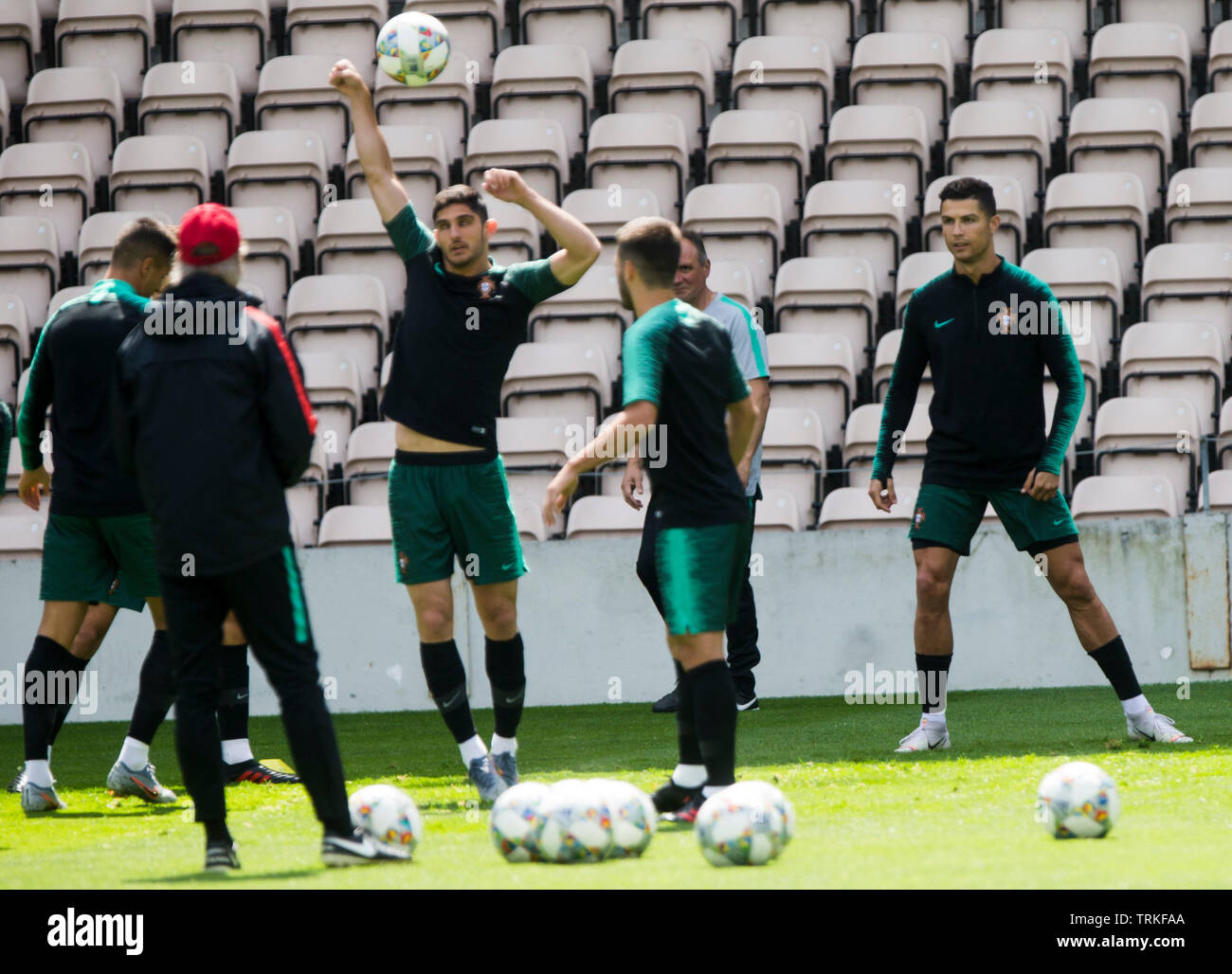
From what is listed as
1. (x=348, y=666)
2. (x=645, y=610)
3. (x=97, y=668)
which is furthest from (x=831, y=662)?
(x=97, y=668)

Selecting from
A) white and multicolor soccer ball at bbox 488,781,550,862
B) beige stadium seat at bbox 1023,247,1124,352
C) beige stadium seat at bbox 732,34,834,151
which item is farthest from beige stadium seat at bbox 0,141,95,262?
white and multicolor soccer ball at bbox 488,781,550,862

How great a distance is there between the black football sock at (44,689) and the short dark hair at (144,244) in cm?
145

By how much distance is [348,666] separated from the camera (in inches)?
394

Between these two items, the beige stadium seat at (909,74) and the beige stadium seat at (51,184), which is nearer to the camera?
the beige stadium seat at (51,184)

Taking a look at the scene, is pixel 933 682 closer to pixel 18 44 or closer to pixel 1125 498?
pixel 1125 498

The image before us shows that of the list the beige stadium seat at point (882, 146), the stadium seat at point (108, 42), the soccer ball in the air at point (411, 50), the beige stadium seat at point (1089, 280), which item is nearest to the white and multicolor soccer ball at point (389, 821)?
the soccer ball in the air at point (411, 50)

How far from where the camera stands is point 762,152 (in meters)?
13.3

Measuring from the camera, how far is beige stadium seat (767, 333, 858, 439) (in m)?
11.2

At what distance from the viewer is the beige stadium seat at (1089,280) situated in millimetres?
11547

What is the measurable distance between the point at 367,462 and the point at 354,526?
633mm

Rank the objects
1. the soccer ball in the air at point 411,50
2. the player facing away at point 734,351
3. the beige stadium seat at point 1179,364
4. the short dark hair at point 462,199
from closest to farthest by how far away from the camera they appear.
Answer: the short dark hair at point 462,199 → the soccer ball in the air at point 411,50 → the player facing away at point 734,351 → the beige stadium seat at point 1179,364

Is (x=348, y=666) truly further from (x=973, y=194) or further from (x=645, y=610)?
(x=973, y=194)

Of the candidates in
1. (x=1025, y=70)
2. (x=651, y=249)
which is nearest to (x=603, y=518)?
(x=651, y=249)

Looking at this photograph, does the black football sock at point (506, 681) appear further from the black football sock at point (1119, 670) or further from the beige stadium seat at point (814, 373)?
the beige stadium seat at point (814, 373)
